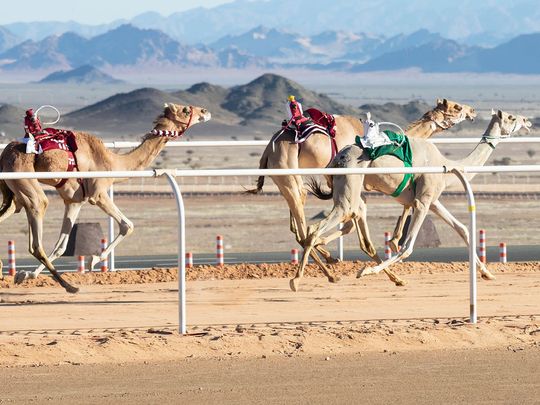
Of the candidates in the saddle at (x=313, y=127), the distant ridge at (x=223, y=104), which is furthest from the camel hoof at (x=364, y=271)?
the distant ridge at (x=223, y=104)

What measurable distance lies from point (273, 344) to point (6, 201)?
4814 millimetres

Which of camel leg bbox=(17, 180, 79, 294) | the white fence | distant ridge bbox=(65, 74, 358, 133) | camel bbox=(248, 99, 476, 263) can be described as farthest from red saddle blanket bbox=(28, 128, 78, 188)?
distant ridge bbox=(65, 74, 358, 133)

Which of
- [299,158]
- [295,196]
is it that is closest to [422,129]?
[299,158]

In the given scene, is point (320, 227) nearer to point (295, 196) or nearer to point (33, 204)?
point (295, 196)

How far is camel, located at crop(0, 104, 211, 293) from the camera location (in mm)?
14758

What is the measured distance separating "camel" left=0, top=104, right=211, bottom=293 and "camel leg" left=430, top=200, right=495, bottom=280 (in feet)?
9.85

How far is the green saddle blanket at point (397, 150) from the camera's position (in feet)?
46.4

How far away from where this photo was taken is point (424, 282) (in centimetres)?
1593

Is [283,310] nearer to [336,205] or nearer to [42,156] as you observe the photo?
[336,205]

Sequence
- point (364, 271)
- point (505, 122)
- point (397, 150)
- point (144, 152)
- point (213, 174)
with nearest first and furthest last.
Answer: point (213, 174) < point (364, 271) < point (397, 150) < point (144, 152) < point (505, 122)

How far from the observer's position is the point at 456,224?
15.3 metres

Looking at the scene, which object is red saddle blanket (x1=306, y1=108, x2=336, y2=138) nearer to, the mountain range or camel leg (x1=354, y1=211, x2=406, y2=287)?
camel leg (x1=354, y1=211, x2=406, y2=287)

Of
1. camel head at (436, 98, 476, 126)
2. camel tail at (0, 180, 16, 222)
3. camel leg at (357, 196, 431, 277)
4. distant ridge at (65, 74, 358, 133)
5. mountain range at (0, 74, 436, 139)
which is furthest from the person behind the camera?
distant ridge at (65, 74, 358, 133)

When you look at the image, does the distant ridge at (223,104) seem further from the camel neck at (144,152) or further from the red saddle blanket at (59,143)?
the red saddle blanket at (59,143)
